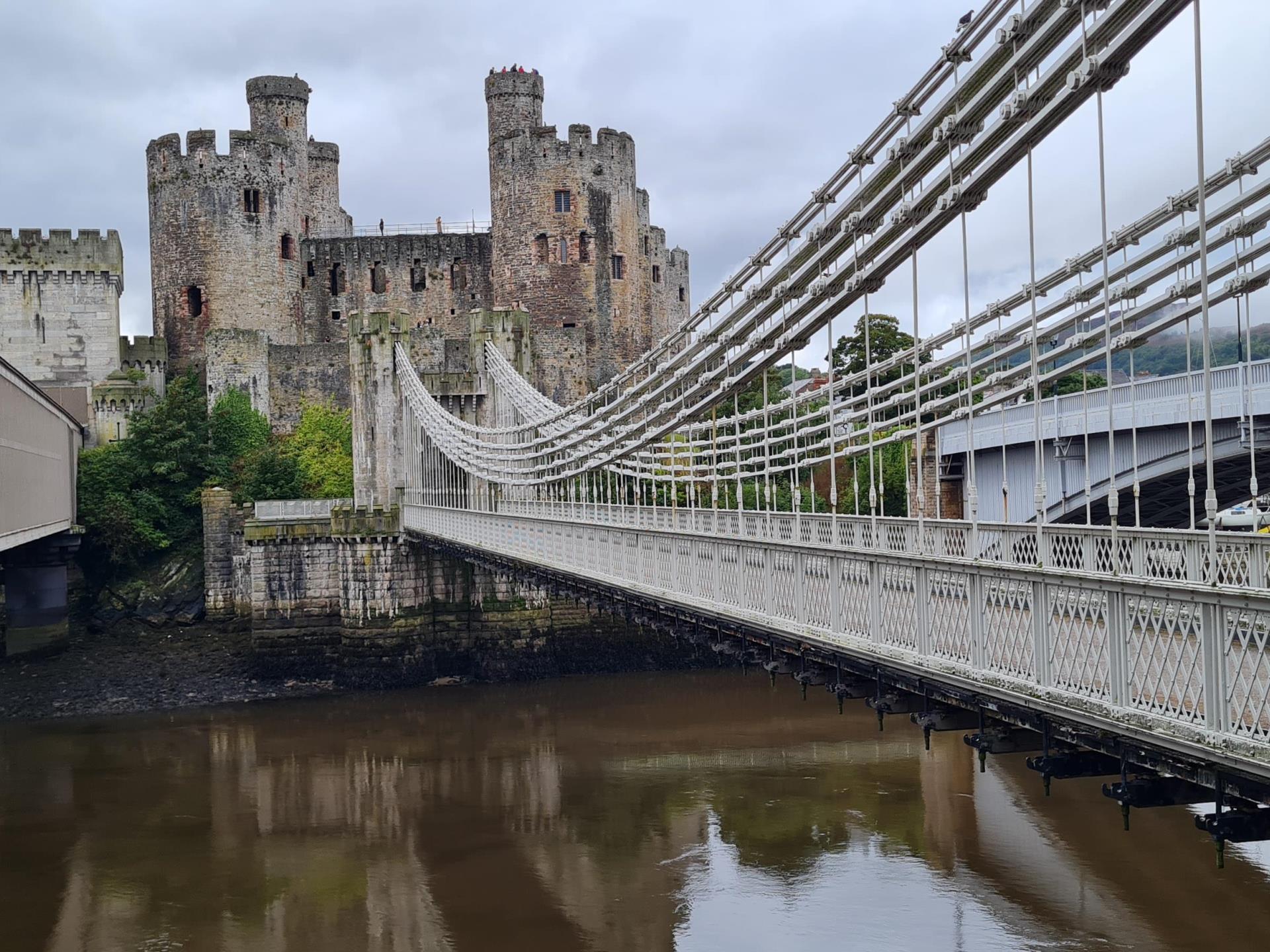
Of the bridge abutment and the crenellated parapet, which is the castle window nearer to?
the crenellated parapet

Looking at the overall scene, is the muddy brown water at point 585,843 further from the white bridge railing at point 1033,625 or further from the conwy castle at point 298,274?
the conwy castle at point 298,274

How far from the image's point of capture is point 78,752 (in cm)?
1945

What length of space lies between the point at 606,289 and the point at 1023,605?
30022 millimetres

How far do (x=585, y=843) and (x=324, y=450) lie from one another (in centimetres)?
1848

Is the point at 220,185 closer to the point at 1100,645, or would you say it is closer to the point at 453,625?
the point at 453,625

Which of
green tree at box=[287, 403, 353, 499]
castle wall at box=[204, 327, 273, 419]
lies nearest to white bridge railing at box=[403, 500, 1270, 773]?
green tree at box=[287, 403, 353, 499]

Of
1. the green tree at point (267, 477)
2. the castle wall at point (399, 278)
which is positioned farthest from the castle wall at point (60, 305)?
the green tree at point (267, 477)

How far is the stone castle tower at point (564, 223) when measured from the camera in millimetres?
35281

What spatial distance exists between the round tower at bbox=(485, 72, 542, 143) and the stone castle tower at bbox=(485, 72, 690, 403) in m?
0.02

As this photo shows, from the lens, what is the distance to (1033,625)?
640cm

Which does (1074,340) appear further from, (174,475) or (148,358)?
(148,358)

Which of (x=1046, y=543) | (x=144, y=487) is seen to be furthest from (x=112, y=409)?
(x=1046, y=543)

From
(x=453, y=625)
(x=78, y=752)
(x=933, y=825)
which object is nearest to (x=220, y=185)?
(x=453, y=625)

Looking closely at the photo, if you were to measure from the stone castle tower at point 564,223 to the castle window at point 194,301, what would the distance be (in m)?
6.93
